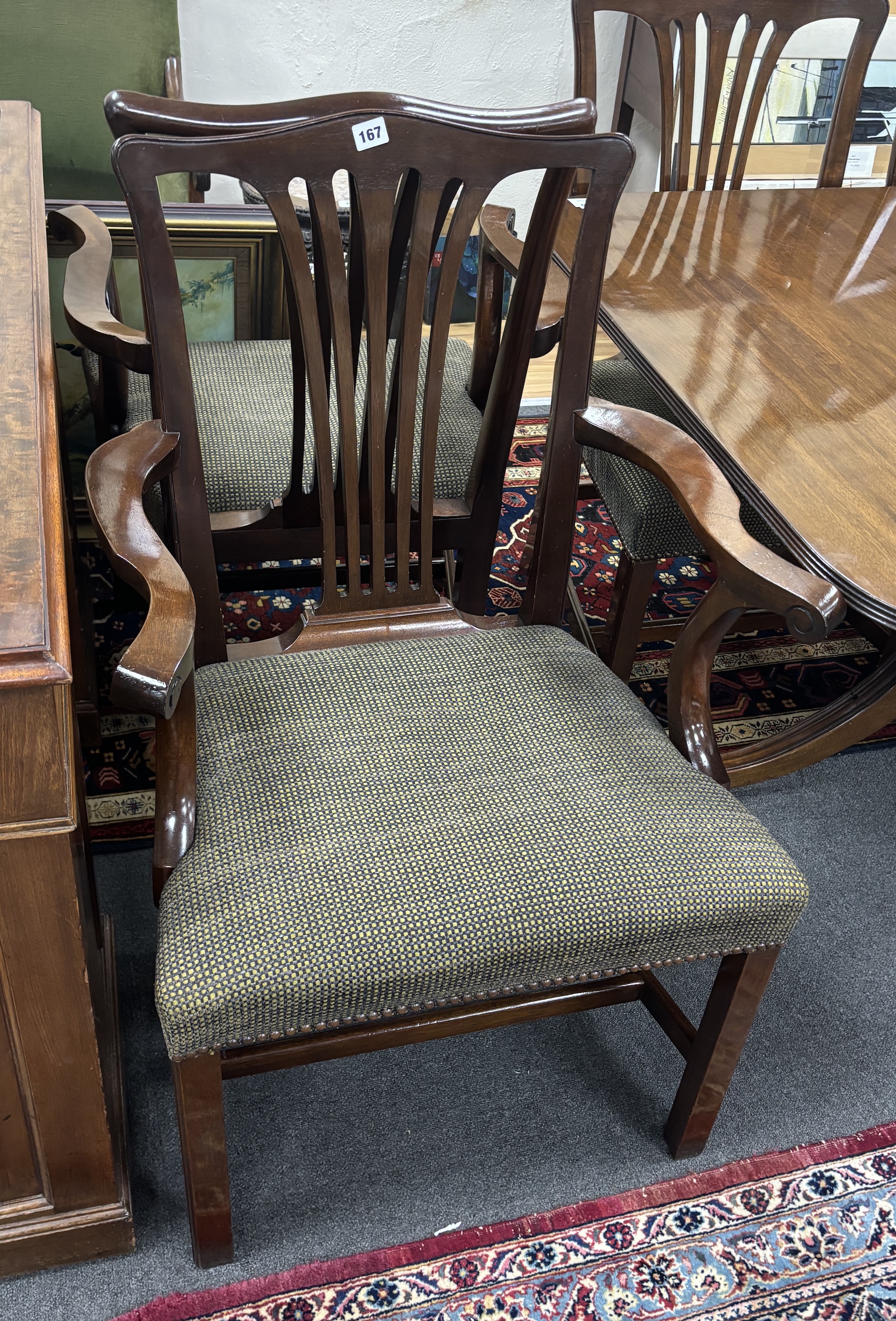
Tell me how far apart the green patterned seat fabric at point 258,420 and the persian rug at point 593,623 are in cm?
32

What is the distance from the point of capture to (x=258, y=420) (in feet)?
5.56

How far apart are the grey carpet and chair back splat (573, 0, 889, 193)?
1.53 m

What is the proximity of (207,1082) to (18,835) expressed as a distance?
1.09 ft

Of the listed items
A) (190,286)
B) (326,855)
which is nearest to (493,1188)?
(326,855)

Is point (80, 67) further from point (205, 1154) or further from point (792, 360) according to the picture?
point (205, 1154)

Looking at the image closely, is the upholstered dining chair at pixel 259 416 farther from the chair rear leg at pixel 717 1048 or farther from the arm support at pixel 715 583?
the chair rear leg at pixel 717 1048

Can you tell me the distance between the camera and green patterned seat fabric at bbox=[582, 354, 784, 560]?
5.59 ft

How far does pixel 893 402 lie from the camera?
1.48 m

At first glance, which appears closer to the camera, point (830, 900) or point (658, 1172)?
point (658, 1172)

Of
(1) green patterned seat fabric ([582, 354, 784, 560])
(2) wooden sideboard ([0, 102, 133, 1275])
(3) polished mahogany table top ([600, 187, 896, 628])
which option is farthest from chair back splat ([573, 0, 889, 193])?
(2) wooden sideboard ([0, 102, 133, 1275])

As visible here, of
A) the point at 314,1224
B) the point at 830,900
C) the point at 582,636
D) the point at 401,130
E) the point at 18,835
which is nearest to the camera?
the point at 18,835

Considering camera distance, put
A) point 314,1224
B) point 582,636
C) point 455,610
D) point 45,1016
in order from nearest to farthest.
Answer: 1. point 45,1016
2. point 314,1224
3. point 455,610
4. point 582,636

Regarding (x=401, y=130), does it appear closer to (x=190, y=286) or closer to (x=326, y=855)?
(x=326, y=855)

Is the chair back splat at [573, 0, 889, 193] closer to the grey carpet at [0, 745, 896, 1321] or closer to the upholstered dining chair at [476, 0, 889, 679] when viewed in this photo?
the upholstered dining chair at [476, 0, 889, 679]
